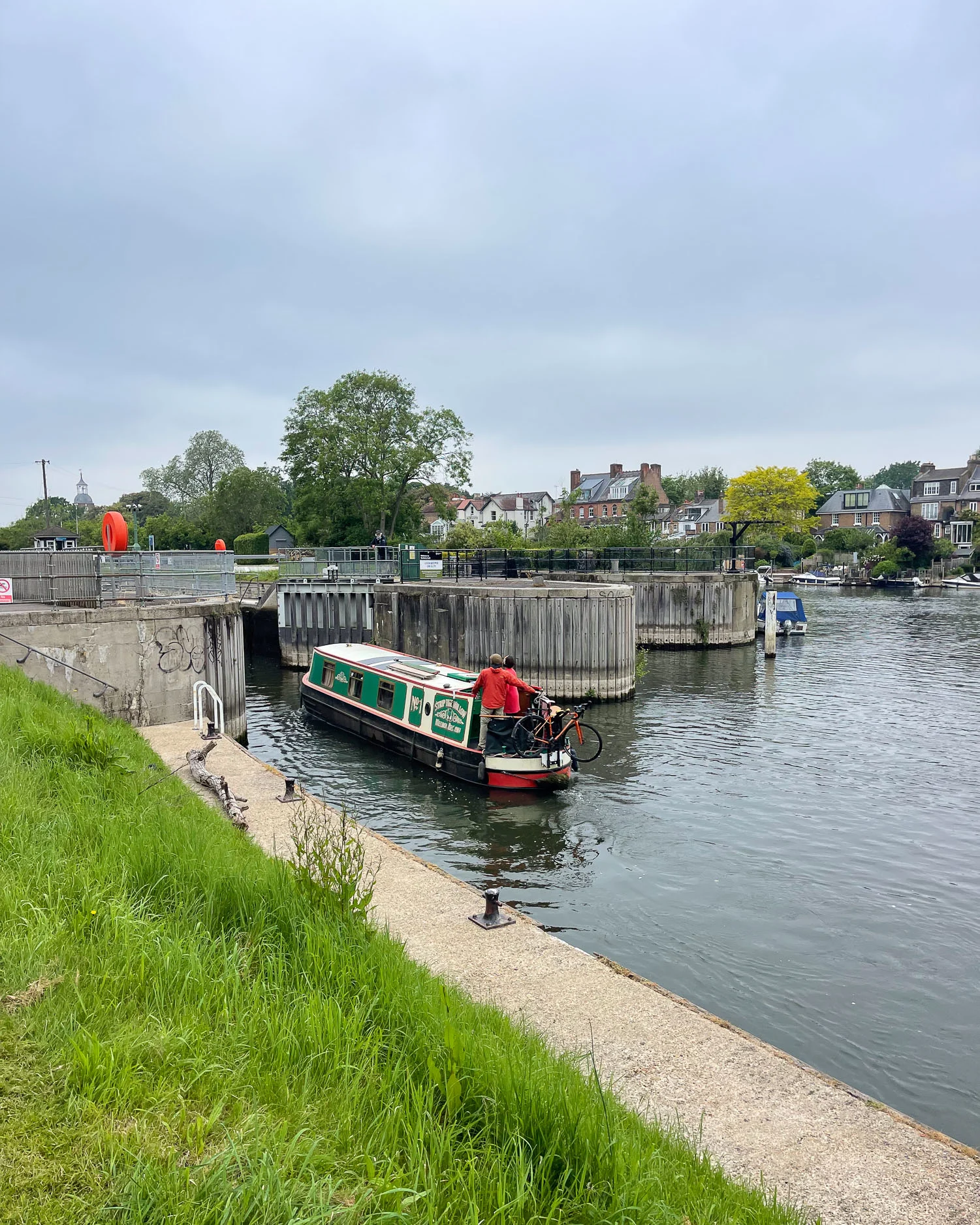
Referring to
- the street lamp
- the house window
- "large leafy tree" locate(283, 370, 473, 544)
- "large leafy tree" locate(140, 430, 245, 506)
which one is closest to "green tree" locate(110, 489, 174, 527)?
"large leafy tree" locate(140, 430, 245, 506)

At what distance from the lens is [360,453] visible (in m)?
50.6

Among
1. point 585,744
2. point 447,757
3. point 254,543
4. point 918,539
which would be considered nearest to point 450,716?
point 447,757

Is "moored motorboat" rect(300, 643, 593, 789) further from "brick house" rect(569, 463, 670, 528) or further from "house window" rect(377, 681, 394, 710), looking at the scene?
"brick house" rect(569, 463, 670, 528)

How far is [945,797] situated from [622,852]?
7.34 m

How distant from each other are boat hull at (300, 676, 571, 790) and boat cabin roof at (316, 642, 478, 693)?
105 cm

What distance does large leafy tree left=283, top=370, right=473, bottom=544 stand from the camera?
166 feet

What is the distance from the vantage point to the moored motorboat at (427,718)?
15906mm

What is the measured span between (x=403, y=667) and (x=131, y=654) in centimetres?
654

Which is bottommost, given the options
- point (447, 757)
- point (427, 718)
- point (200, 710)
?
point (447, 757)

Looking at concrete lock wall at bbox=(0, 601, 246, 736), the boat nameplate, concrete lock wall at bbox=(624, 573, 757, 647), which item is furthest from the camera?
concrete lock wall at bbox=(624, 573, 757, 647)

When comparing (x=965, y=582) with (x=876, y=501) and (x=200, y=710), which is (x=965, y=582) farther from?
(x=200, y=710)

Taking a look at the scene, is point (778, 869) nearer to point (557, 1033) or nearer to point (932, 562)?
point (557, 1033)

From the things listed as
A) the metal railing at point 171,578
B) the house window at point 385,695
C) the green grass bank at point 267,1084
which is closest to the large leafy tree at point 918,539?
the metal railing at point 171,578

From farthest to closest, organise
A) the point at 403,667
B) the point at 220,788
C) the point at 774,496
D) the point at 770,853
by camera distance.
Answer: the point at 774,496 < the point at 403,667 < the point at 770,853 < the point at 220,788
